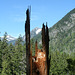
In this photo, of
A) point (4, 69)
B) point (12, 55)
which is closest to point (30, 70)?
point (4, 69)

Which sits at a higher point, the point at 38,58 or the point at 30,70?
the point at 38,58

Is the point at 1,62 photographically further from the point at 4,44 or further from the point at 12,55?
the point at 12,55

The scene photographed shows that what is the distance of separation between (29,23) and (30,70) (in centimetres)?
122

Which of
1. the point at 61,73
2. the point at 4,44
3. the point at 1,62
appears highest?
the point at 4,44

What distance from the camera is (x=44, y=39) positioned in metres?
4.55

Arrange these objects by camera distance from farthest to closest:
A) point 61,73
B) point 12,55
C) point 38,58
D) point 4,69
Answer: point 61,73
point 12,55
point 4,69
point 38,58

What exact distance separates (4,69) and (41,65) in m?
33.4

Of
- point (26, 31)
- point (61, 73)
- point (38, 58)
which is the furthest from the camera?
point (61, 73)

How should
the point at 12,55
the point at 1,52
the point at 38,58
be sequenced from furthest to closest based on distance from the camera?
1. the point at 12,55
2. the point at 1,52
3. the point at 38,58

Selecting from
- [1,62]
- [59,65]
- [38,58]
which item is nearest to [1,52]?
[1,62]

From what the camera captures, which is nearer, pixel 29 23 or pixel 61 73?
pixel 29 23

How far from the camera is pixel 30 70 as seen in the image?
4.34 meters

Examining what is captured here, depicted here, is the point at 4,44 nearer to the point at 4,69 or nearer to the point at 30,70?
the point at 4,69

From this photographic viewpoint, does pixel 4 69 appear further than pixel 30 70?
Yes
